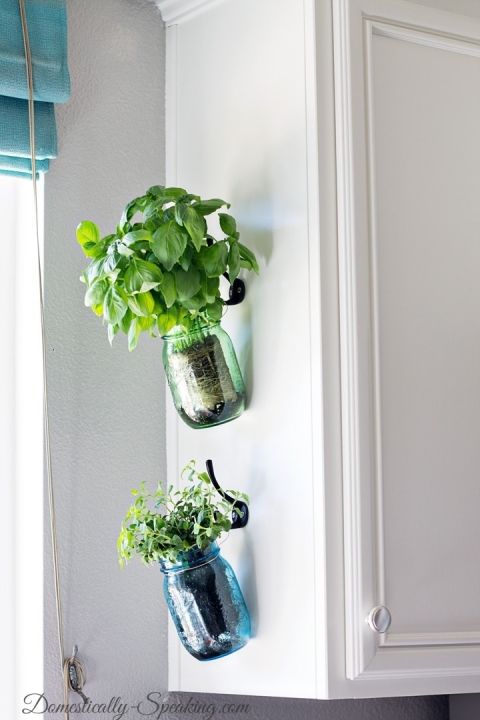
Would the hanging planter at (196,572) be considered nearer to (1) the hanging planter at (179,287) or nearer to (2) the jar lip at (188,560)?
(2) the jar lip at (188,560)

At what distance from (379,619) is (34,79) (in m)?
0.88

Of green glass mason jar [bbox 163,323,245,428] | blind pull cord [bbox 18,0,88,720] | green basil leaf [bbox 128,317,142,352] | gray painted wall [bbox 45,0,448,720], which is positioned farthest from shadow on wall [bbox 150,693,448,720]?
green basil leaf [bbox 128,317,142,352]

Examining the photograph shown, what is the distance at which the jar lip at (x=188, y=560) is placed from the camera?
1.30 metres

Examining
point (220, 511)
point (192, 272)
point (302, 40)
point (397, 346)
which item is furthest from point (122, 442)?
point (302, 40)

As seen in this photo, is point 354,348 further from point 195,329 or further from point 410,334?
point 195,329

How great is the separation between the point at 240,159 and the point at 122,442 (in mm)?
448

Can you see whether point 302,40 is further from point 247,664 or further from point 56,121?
point 247,664

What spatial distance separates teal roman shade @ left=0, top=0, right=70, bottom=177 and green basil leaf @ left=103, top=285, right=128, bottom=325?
297mm

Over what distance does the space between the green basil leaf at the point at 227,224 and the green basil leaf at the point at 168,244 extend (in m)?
0.07

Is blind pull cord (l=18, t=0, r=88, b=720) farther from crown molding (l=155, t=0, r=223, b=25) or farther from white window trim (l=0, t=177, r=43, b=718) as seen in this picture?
crown molding (l=155, t=0, r=223, b=25)

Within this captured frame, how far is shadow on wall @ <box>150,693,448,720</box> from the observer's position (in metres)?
1.48

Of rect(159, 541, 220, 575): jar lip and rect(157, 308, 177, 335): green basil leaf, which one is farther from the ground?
rect(157, 308, 177, 335): green basil leaf

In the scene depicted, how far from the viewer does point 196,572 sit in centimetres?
130

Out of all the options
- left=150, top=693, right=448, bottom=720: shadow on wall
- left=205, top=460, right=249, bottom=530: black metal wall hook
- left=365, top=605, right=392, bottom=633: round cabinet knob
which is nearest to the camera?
left=365, top=605, right=392, bottom=633: round cabinet knob
